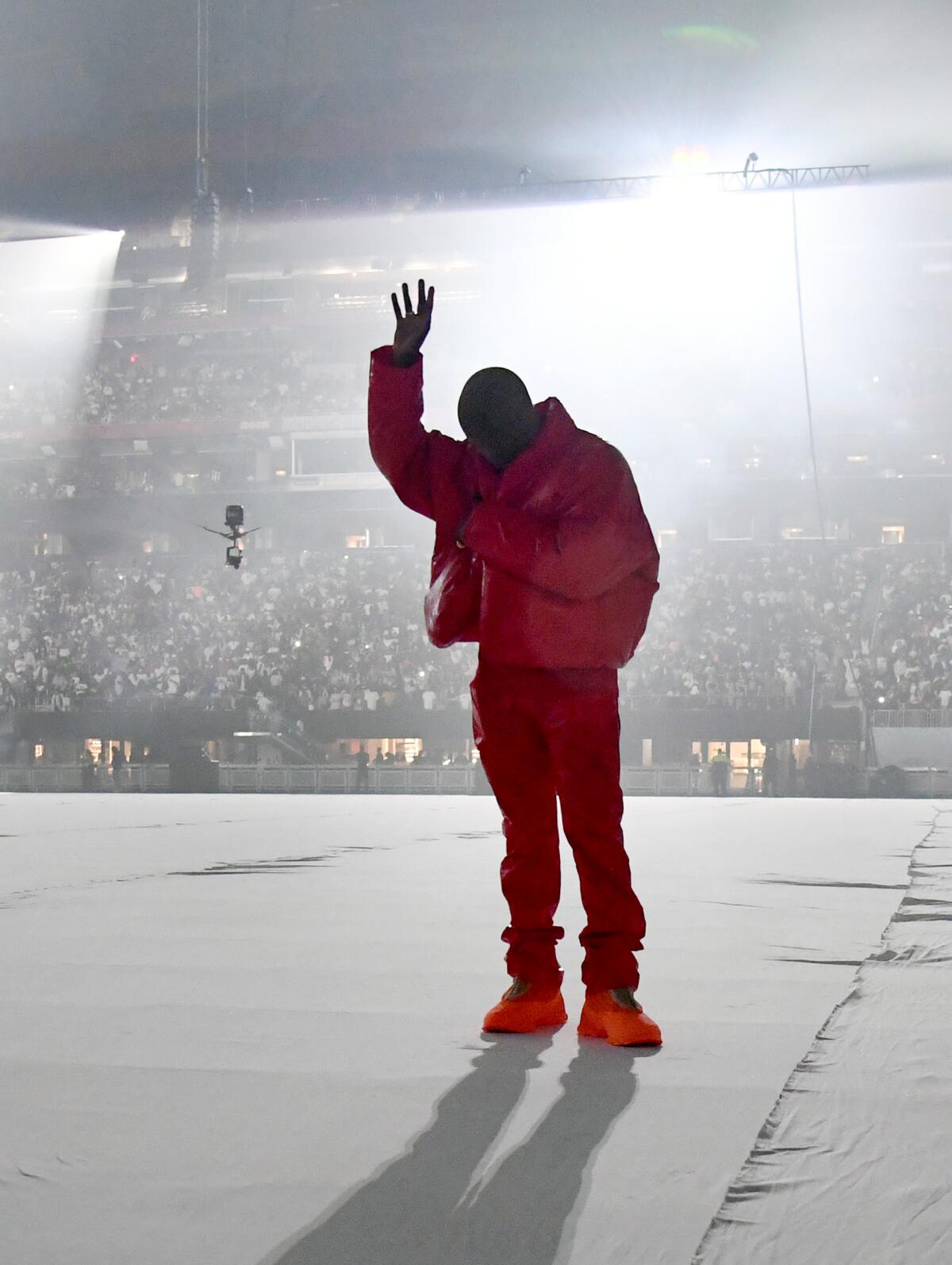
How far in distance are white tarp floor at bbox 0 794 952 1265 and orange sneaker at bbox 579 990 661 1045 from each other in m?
0.03

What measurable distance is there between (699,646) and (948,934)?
13945mm

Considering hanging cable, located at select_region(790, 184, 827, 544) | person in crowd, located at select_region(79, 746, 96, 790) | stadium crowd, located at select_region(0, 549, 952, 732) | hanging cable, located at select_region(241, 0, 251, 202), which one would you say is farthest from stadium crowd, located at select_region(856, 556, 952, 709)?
hanging cable, located at select_region(241, 0, 251, 202)

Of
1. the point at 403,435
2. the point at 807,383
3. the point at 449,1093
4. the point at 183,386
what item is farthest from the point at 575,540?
the point at 183,386

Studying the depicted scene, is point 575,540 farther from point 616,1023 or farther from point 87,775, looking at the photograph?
point 87,775

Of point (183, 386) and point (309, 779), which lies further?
point (183, 386)

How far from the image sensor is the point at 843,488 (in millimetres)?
20375

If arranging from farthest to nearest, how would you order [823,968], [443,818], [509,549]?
[443,818] < [823,968] < [509,549]

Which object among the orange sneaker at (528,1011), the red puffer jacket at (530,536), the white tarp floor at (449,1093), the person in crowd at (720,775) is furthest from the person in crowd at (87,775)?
the orange sneaker at (528,1011)

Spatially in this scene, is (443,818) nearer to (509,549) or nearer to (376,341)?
(509,549)

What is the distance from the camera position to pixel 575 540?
1593mm

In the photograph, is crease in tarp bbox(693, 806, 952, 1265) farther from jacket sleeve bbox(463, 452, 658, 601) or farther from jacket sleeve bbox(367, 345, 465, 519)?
jacket sleeve bbox(367, 345, 465, 519)

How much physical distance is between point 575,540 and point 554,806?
1.26ft

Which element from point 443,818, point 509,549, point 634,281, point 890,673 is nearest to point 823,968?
point 509,549

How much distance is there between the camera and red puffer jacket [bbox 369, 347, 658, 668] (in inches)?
62.7
